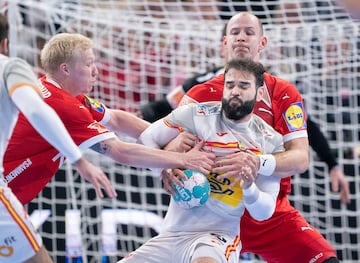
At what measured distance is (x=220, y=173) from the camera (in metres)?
4.16

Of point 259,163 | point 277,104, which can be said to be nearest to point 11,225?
point 259,163

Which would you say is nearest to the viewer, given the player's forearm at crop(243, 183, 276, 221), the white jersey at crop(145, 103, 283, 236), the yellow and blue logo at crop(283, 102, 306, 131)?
the player's forearm at crop(243, 183, 276, 221)

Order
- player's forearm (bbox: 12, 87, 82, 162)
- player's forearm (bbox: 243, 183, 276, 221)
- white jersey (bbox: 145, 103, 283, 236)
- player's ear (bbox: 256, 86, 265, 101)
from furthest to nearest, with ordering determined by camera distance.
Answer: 1. player's ear (bbox: 256, 86, 265, 101)
2. white jersey (bbox: 145, 103, 283, 236)
3. player's forearm (bbox: 243, 183, 276, 221)
4. player's forearm (bbox: 12, 87, 82, 162)

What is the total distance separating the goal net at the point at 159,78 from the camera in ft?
22.8

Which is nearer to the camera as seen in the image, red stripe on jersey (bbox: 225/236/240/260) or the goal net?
red stripe on jersey (bbox: 225/236/240/260)

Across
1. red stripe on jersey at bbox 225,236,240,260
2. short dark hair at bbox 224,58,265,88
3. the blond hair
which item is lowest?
red stripe on jersey at bbox 225,236,240,260

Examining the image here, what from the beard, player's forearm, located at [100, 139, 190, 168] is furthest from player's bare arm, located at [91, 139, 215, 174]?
the beard

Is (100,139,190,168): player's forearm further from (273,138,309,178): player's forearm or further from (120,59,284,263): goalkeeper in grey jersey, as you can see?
(273,138,309,178): player's forearm

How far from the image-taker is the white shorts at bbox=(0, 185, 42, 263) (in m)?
3.59

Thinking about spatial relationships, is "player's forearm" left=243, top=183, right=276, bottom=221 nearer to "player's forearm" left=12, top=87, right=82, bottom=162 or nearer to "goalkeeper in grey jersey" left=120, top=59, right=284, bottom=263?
"goalkeeper in grey jersey" left=120, top=59, right=284, bottom=263

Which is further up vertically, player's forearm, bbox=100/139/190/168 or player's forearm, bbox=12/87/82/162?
player's forearm, bbox=12/87/82/162

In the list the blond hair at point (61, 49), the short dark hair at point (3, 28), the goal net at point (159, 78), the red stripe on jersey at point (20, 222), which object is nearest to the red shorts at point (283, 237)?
the blond hair at point (61, 49)

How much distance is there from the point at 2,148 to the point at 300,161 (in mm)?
1681

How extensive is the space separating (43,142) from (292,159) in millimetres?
1392
